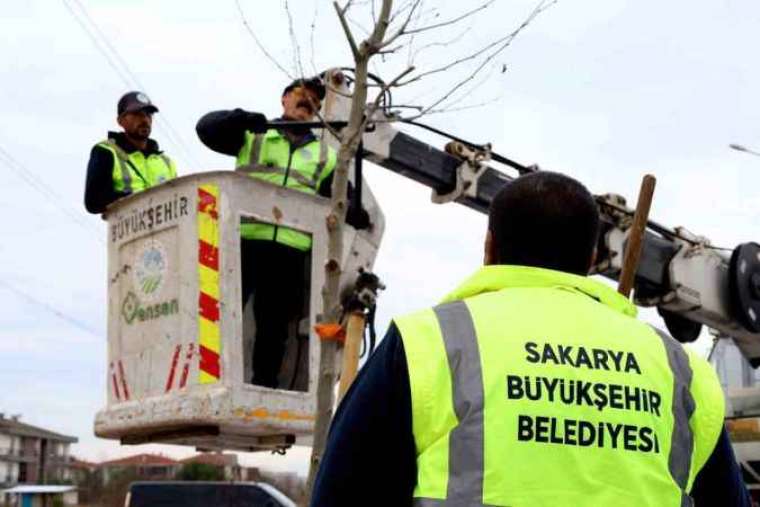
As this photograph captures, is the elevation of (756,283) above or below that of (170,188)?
above

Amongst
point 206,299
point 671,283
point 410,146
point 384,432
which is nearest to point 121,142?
point 206,299

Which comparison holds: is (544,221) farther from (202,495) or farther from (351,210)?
(351,210)

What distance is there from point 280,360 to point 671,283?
4938 mm

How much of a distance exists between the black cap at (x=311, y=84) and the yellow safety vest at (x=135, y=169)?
25.4 inches

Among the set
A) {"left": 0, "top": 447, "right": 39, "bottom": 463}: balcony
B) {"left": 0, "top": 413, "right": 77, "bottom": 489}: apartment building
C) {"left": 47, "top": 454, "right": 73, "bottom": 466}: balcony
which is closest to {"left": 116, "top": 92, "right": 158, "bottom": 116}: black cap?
{"left": 0, "top": 413, "right": 77, "bottom": 489}: apartment building

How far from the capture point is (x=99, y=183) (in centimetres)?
550

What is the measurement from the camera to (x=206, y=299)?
4.78m

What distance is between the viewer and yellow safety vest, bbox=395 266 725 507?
1948mm

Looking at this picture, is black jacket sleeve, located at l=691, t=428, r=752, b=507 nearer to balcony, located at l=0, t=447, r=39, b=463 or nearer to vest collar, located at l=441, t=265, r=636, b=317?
vest collar, located at l=441, t=265, r=636, b=317

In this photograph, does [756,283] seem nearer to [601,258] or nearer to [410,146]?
[601,258]

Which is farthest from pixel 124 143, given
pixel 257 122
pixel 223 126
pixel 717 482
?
pixel 717 482

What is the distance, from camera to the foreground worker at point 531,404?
1956mm

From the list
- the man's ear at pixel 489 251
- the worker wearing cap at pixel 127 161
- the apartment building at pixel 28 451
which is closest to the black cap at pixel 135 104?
the worker wearing cap at pixel 127 161

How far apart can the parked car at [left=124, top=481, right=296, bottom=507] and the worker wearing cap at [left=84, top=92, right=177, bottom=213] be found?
4.84 feet
